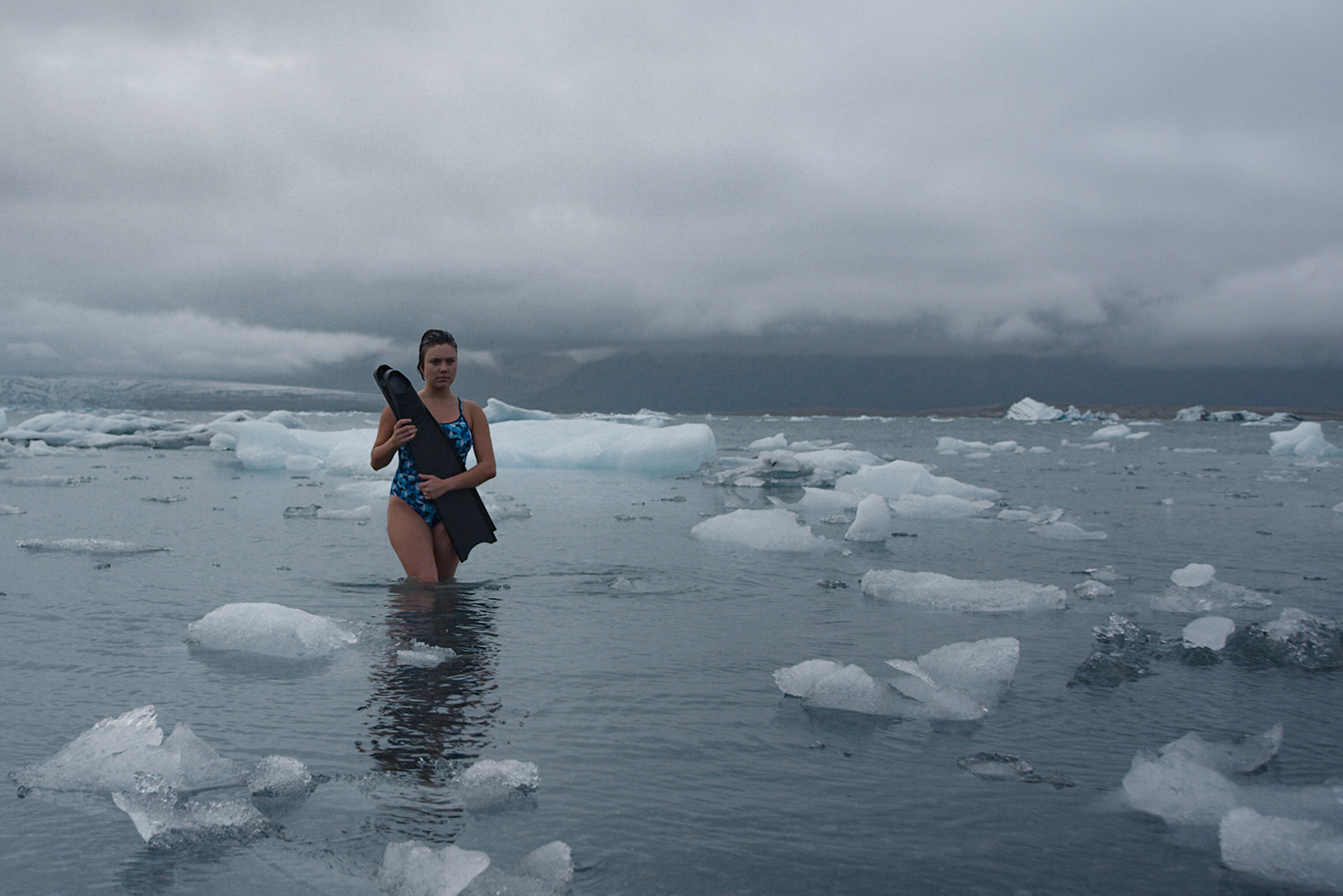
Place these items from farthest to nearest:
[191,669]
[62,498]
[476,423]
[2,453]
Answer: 1. [2,453]
2. [62,498]
3. [476,423]
4. [191,669]

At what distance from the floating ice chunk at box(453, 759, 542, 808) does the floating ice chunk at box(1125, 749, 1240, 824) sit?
154cm

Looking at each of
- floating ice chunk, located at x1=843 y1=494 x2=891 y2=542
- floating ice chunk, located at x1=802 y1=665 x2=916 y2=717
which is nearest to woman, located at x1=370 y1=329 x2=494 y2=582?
floating ice chunk, located at x1=802 y1=665 x2=916 y2=717

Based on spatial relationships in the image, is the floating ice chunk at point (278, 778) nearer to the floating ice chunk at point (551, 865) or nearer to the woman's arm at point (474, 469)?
the floating ice chunk at point (551, 865)

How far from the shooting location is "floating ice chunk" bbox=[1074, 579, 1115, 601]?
18.4 ft

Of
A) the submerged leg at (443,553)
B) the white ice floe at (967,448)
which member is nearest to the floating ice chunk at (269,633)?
the submerged leg at (443,553)

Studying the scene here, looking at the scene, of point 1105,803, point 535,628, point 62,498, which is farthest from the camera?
point 62,498

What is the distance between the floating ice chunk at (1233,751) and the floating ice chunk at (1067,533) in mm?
5736

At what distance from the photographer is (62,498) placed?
475 inches

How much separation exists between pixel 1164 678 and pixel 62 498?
12482 mm

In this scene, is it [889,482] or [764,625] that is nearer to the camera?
[764,625]

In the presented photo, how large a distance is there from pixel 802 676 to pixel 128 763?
2.09 m

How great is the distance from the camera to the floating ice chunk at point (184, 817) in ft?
7.09

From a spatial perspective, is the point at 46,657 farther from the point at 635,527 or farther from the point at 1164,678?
the point at 635,527

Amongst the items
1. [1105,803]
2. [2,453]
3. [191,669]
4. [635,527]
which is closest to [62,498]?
[635,527]
